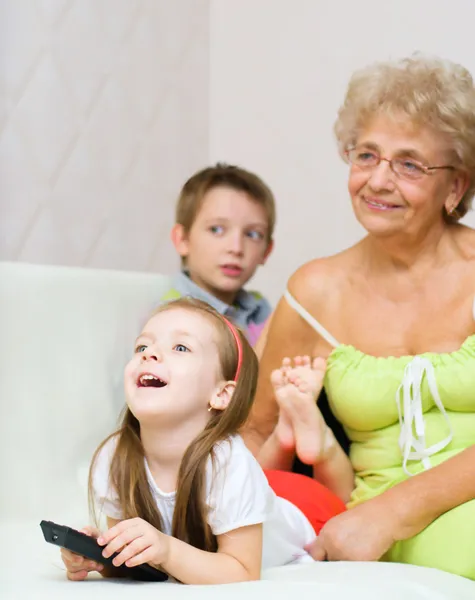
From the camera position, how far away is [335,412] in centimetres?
176

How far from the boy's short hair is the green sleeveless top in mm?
572

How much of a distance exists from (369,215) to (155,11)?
1.36 m

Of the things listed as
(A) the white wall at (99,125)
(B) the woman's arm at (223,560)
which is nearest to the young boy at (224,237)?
(A) the white wall at (99,125)

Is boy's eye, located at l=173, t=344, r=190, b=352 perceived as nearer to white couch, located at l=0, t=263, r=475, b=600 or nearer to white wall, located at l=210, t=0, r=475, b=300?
white couch, located at l=0, t=263, r=475, b=600

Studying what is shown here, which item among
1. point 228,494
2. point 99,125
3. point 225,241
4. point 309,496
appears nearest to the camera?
point 228,494

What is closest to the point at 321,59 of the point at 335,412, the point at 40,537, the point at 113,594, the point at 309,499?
the point at 335,412

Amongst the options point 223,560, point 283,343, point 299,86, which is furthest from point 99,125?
point 223,560

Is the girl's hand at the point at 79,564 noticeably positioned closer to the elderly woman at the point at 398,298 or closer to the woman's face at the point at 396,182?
the elderly woman at the point at 398,298

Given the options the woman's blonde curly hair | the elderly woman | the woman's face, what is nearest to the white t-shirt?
the elderly woman

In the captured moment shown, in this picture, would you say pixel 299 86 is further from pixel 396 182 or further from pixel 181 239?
pixel 396 182

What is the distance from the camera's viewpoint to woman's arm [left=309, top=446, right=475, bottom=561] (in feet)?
4.65

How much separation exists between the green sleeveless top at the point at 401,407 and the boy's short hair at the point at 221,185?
0.57 metres

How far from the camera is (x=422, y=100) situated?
1686 millimetres

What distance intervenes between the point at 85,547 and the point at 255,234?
3.87 feet
